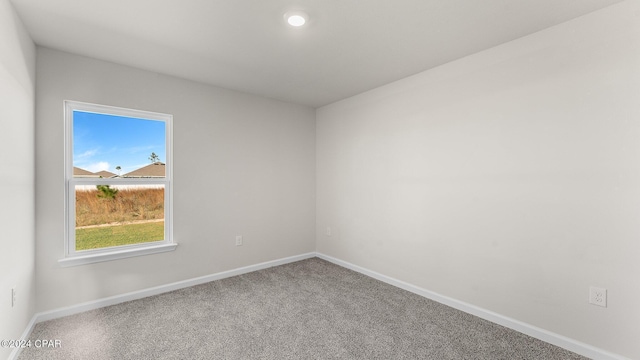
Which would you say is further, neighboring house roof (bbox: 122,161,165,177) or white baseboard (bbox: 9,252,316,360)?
neighboring house roof (bbox: 122,161,165,177)

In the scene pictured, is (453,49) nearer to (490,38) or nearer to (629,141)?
(490,38)

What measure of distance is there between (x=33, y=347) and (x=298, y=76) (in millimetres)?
3201

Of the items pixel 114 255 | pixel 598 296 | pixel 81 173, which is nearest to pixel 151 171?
pixel 81 173

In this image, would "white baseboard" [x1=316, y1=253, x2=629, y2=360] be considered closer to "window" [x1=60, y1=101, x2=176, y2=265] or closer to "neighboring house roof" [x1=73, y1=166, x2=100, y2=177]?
"window" [x1=60, y1=101, x2=176, y2=265]

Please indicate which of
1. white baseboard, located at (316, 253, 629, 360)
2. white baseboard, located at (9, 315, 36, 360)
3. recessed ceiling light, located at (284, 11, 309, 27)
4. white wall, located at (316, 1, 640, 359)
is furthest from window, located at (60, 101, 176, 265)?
white baseboard, located at (316, 253, 629, 360)

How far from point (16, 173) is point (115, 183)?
91cm

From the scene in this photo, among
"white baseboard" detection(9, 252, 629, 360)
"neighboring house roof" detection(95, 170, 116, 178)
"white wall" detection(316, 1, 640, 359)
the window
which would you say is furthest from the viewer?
"neighboring house roof" detection(95, 170, 116, 178)

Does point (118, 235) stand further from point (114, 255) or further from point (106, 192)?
point (106, 192)

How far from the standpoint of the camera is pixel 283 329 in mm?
2297

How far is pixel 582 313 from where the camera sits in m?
1.99

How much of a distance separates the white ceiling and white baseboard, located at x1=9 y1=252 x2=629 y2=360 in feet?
7.64

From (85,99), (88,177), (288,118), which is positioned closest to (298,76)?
(288,118)

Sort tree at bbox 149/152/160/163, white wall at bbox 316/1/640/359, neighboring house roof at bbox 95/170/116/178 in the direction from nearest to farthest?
white wall at bbox 316/1/640/359
neighboring house roof at bbox 95/170/116/178
tree at bbox 149/152/160/163

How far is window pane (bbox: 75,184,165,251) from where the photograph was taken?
8.80 feet
